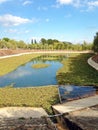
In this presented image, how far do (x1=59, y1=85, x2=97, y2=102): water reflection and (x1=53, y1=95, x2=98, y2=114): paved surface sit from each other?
158 cm

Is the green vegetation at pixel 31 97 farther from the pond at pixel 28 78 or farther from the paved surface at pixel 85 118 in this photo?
the pond at pixel 28 78

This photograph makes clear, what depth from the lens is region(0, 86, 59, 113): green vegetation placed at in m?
22.4

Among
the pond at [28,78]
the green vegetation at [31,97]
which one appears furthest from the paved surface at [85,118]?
the pond at [28,78]

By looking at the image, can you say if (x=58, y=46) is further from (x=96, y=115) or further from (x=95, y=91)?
(x=96, y=115)

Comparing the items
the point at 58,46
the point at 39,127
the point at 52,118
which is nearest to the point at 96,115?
the point at 52,118

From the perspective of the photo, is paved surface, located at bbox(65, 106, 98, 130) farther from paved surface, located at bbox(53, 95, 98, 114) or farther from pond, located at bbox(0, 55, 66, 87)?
pond, located at bbox(0, 55, 66, 87)

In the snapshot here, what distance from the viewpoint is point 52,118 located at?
1908 cm

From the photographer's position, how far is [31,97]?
24.4 m

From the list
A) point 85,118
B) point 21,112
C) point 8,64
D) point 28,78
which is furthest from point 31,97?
point 8,64

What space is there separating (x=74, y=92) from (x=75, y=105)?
5.93 meters

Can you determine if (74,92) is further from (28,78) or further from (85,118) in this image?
(28,78)

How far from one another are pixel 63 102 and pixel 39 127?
22.6 feet

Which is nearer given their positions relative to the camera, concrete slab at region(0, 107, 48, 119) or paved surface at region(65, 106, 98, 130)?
paved surface at region(65, 106, 98, 130)

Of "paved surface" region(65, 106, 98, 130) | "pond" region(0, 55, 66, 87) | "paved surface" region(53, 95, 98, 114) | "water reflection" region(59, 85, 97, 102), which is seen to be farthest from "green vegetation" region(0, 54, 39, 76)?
"paved surface" region(65, 106, 98, 130)
